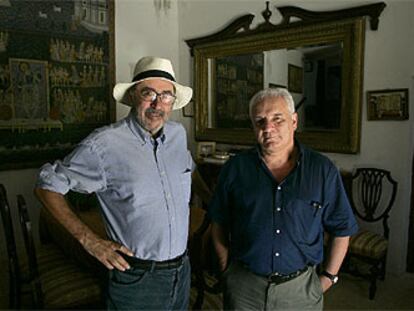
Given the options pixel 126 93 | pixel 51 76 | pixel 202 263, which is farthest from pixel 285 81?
pixel 126 93

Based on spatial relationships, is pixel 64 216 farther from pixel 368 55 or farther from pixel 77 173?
pixel 368 55

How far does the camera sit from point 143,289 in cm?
134

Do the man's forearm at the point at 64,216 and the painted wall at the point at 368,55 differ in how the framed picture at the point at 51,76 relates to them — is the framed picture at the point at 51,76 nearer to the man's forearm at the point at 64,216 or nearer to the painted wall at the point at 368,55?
the painted wall at the point at 368,55

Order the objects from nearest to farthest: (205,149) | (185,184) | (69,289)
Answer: (185,184) < (69,289) < (205,149)

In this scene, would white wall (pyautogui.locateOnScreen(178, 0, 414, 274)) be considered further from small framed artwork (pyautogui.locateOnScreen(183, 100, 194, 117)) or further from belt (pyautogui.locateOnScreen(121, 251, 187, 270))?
belt (pyautogui.locateOnScreen(121, 251, 187, 270))

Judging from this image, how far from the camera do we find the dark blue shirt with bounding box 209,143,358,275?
128 centimetres

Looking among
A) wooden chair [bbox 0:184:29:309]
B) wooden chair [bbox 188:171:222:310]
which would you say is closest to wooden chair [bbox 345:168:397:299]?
wooden chair [bbox 188:171:222:310]

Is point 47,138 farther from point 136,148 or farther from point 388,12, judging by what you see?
point 388,12

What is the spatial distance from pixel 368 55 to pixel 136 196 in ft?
8.47

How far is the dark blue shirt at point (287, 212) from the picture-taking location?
128cm

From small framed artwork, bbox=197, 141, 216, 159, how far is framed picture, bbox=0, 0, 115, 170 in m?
1.05

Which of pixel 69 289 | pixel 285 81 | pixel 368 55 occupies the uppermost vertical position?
pixel 368 55

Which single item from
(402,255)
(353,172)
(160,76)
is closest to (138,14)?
(353,172)

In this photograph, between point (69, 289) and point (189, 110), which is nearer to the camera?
point (69, 289)
